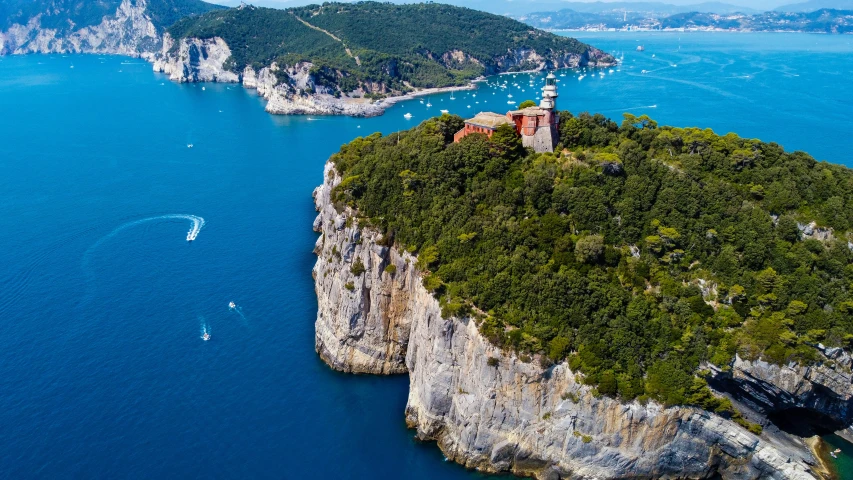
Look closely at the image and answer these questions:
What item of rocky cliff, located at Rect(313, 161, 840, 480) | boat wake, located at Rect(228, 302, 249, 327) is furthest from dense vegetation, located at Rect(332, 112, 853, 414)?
boat wake, located at Rect(228, 302, 249, 327)

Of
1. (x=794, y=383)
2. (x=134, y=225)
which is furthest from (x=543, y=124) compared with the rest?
(x=134, y=225)

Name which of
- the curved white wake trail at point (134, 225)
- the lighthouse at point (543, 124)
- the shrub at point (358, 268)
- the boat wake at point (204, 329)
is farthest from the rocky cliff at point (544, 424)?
the curved white wake trail at point (134, 225)

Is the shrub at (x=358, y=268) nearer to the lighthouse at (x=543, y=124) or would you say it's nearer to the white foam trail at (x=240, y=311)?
the white foam trail at (x=240, y=311)

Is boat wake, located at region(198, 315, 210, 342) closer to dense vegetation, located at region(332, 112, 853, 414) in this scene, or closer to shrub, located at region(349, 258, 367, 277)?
shrub, located at region(349, 258, 367, 277)

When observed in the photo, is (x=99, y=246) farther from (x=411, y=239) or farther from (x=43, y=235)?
(x=411, y=239)

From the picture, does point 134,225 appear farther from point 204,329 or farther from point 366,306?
point 366,306

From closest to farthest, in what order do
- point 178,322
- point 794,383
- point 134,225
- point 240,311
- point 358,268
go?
1. point 794,383
2. point 358,268
3. point 178,322
4. point 240,311
5. point 134,225

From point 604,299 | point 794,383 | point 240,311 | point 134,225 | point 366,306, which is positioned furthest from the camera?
point 134,225
